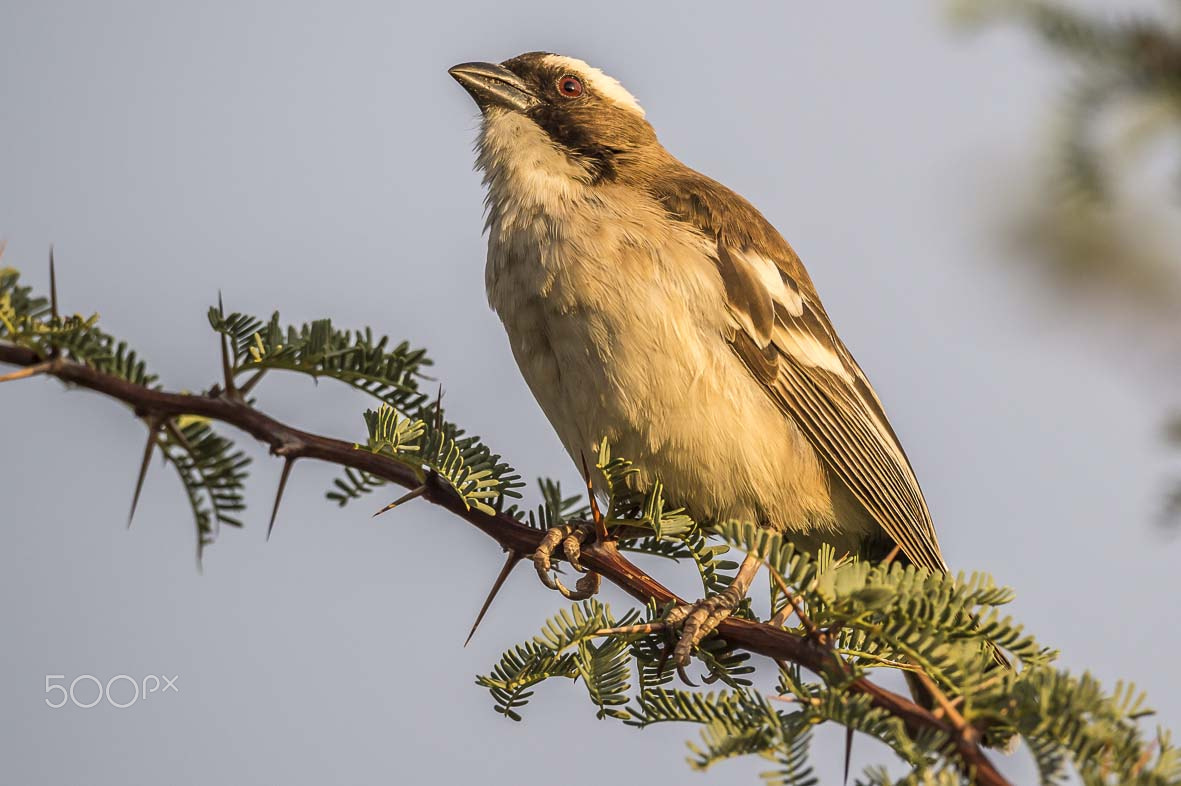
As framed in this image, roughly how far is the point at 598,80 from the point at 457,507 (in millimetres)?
3098

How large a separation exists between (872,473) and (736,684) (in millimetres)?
1740

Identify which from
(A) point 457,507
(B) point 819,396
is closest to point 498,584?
(A) point 457,507

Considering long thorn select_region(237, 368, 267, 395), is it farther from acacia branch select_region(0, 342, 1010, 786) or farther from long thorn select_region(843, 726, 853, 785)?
long thorn select_region(843, 726, 853, 785)

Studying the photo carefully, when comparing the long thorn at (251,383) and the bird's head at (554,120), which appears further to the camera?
the bird's head at (554,120)

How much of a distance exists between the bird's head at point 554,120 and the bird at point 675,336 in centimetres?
1

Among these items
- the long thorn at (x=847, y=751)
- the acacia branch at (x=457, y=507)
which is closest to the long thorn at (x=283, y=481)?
the acacia branch at (x=457, y=507)

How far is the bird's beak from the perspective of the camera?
5.26m

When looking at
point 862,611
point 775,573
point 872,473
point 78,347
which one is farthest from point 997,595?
point 872,473

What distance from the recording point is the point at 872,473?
15.2 ft

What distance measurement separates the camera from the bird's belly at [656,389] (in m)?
4.05

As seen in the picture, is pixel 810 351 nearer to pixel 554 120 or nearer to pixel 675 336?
pixel 675 336

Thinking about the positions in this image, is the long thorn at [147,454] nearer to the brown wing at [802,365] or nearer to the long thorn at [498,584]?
the long thorn at [498,584]

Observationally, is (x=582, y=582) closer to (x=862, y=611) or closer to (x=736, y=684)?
(x=736, y=684)

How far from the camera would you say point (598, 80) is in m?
5.51
